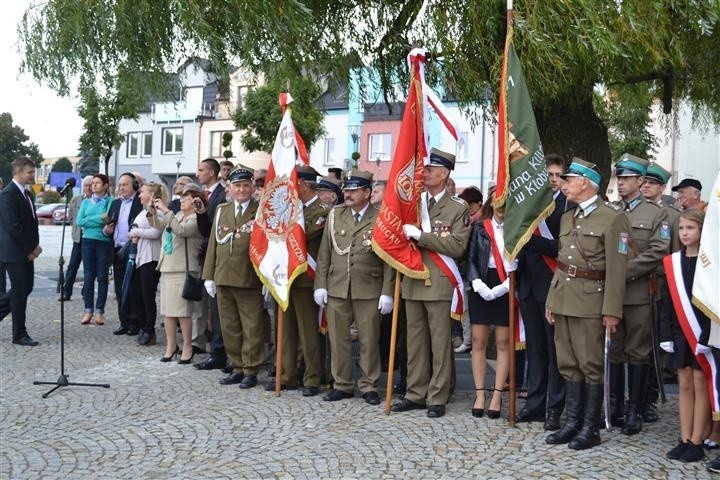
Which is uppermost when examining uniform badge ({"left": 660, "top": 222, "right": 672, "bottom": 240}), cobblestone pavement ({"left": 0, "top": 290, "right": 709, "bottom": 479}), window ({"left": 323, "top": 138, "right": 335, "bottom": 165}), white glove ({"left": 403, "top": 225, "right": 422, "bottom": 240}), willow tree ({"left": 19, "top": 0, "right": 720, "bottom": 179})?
window ({"left": 323, "top": 138, "right": 335, "bottom": 165})

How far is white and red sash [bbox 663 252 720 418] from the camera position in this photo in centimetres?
591

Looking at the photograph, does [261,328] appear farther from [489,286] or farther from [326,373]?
[489,286]

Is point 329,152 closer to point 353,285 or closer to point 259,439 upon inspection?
point 353,285

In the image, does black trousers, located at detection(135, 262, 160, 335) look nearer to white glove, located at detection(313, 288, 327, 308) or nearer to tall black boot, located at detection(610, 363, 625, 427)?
white glove, located at detection(313, 288, 327, 308)

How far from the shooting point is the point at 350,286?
7734 mm

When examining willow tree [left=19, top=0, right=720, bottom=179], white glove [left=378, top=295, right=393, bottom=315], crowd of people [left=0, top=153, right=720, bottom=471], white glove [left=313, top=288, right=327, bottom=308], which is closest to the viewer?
crowd of people [left=0, top=153, right=720, bottom=471]

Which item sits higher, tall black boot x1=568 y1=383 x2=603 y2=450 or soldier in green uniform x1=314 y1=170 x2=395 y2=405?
soldier in green uniform x1=314 y1=170 x2=395 y2=405

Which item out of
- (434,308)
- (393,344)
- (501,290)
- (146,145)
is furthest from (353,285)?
(146,145)

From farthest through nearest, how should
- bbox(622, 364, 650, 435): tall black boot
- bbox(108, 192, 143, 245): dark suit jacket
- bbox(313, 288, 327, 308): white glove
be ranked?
bbox(108, 192, 143, 245): dark suit jacket < bbox(313, 288, 327, 308): white glove < bbox(622, 364, 650, 435): tall black boot

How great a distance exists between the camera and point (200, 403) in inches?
297

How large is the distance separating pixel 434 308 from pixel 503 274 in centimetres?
64

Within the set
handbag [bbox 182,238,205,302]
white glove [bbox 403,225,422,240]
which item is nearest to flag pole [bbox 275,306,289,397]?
handbag [bbox 182,238,205,302]

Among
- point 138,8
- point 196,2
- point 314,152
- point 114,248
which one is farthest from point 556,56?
point 314,152

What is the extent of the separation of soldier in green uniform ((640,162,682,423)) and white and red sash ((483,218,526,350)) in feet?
3.40
